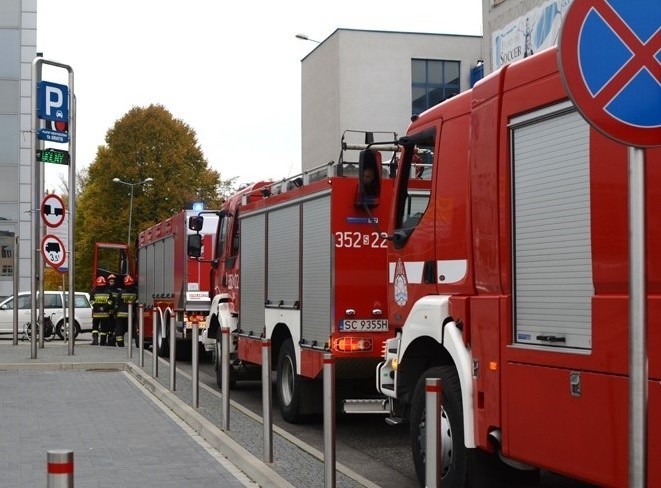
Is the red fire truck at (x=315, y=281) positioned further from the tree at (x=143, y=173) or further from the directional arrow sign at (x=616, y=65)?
the tree at (x=143, y=173)

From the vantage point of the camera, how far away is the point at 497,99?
21.1ft

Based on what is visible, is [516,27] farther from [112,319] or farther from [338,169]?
[338,169]

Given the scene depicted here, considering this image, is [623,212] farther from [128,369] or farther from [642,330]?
[128,369]

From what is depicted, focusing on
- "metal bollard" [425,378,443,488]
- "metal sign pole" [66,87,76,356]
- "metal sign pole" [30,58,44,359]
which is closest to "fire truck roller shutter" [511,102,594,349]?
"metal bollard" [425,378,443,488]

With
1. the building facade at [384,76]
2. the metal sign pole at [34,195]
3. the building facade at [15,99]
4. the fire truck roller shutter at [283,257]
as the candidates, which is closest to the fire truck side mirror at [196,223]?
the metal sign pole at [34,195]

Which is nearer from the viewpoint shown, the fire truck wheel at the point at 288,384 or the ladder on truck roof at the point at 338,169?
the ladder on truck roof at the point at 338,169

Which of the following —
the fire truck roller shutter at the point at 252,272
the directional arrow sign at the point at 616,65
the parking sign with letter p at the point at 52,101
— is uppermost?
the parking sign with letter p at the point at 52,101

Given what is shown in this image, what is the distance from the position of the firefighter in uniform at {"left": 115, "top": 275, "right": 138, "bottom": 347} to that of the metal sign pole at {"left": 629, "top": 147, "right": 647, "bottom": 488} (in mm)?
22443

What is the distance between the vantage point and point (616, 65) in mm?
3877

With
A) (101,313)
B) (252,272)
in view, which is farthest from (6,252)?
(252,272)

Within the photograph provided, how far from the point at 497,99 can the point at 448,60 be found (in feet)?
155

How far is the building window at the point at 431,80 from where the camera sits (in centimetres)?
5259

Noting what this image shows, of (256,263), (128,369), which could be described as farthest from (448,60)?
(256,263)

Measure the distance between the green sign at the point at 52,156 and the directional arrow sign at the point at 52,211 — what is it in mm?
860
